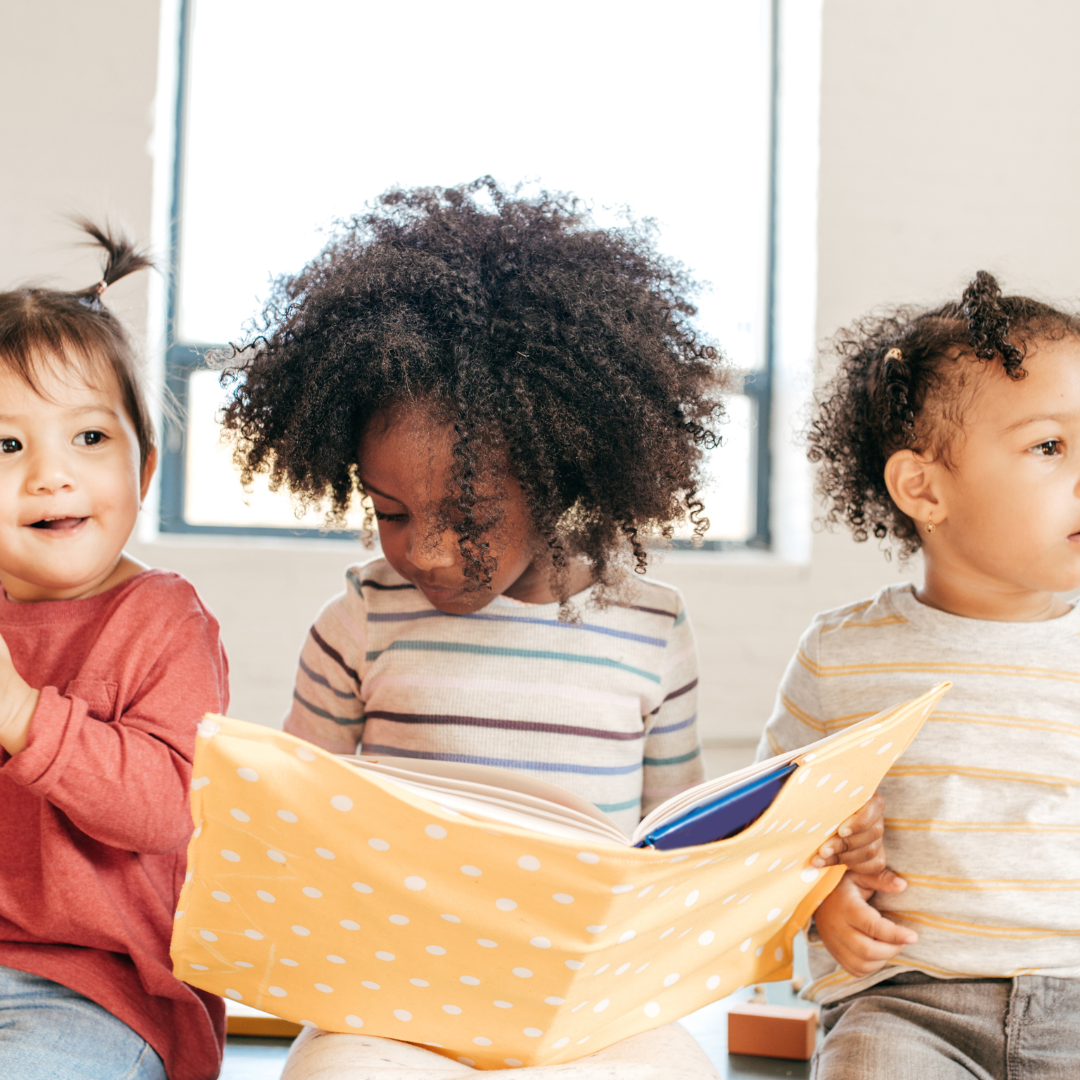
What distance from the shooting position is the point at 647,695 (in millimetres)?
1007

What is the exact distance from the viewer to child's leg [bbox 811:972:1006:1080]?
0.81 m

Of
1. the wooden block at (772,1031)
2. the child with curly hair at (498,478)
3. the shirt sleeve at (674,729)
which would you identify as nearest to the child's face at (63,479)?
the child with curly hair at (498,478)

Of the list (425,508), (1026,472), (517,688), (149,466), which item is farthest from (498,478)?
(1026,472)

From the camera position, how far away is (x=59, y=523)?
0.85 meters

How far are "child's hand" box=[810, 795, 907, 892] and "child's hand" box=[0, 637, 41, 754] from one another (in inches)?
22.2

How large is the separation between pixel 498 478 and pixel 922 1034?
543 mm

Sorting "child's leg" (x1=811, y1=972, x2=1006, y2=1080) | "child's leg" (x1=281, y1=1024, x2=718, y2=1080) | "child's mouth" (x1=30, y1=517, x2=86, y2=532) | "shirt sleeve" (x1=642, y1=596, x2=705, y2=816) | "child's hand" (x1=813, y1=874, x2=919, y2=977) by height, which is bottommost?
"child's leg" (x1=811, y1=972, x2=1006, y2=1080)

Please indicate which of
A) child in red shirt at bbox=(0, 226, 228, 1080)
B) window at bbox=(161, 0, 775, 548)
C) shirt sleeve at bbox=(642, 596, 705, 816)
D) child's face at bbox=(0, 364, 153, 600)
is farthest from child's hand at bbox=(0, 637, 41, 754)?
window at bbox=(161, 0, 775, 548)

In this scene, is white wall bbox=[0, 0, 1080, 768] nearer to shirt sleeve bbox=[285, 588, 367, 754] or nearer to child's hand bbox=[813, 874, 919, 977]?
shirt sleeve bbox=[285, 588, 367, 754]

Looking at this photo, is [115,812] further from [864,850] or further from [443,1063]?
[864,850]

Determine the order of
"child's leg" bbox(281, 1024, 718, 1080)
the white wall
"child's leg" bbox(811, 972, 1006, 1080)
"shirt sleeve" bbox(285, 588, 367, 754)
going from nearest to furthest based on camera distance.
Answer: "child's leg" bbox(281, 1024, 718, 1080) < "child's leg" bbox(811, 972, 1006, 1080) < "shirt sleeve" bbox(285, 588, 367, 754) < the white wall

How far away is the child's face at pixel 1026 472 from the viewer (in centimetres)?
88

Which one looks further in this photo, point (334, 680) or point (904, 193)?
point (904, 193)

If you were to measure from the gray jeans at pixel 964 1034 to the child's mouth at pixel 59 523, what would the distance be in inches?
28.3
